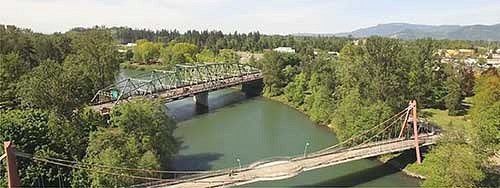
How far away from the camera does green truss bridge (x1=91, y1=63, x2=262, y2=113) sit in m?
44.4

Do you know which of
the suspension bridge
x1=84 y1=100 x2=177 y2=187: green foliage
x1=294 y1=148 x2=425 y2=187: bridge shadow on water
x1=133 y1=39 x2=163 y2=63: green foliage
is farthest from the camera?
x1=133 y1=39 x2=163 y2=63: green foliage

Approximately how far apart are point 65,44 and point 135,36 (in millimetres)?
105974

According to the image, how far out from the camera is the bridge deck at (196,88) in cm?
4706

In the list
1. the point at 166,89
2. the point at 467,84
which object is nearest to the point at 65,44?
the point at 166,89

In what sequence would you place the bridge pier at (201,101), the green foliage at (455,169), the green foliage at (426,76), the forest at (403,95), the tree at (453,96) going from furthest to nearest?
the bridge pier at (201,101) → the green foliage at (426,76) → the tree at (453,96) → the forest at (403,95) → the green foliage at (455,169)

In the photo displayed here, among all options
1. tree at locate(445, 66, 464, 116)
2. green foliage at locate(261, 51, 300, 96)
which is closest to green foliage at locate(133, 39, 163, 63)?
green foliage at locate(261, 51, 300, 96)

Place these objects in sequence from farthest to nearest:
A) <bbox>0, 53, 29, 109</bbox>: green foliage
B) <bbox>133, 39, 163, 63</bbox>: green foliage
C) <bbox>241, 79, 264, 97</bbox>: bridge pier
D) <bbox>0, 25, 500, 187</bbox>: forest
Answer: <bbox>133, 39, 163, 63</bbox>: green foliage
<bbox>241, 79, 264, 97</bbox>: bridge pier
<bbox>0, 53, 29, 109</bbox>: green foliage
<bbox>0, 25, 500, 187</bbox>: forest

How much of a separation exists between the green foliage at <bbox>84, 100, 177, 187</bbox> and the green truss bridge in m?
10.6

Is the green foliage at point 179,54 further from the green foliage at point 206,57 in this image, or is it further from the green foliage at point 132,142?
the green foliage at point 132,142

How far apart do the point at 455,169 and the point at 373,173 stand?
7.05 metres

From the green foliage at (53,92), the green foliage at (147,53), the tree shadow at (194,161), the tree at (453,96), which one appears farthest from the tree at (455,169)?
the green foliage at (147,53)

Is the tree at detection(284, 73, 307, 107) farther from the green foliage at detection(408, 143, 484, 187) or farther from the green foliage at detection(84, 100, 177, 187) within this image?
the green foliage at detection(408, 143, 484, 187)

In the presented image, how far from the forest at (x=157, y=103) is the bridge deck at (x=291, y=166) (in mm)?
1852

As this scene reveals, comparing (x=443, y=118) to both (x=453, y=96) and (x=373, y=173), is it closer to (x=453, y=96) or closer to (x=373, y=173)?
(x=453, y=96)
